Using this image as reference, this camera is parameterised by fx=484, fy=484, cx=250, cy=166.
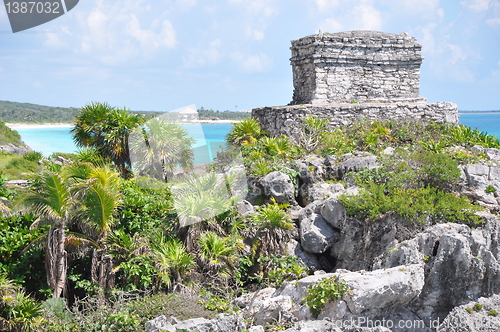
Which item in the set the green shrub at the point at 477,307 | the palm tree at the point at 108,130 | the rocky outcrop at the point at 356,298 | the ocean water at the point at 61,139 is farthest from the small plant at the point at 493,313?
the palm tree at the point at 108,130

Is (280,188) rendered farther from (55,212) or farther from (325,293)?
(55,212)

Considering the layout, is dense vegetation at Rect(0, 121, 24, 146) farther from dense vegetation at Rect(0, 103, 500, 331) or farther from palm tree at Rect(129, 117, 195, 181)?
dense vegetation at Rect(0, 103, 500, 331)

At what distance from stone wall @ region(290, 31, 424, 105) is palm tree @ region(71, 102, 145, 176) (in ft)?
19.3

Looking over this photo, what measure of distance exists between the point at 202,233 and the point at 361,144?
604 cm

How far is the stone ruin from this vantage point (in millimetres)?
14406

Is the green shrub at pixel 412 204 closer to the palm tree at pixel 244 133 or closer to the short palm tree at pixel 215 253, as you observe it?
the short palm tree at pixel 215 253

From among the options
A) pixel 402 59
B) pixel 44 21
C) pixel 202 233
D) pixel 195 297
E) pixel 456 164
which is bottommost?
pixel 195 297

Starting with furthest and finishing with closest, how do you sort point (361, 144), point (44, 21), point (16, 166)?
point (16, 166) < point (361, 144) < point (44, 21)

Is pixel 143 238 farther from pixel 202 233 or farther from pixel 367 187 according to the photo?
pixel 367 187

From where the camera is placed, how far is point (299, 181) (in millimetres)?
10969

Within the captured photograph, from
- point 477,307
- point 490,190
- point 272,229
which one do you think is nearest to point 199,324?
point 272,229

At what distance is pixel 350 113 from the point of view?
14.3m

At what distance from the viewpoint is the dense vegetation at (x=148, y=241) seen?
7266 millimetres

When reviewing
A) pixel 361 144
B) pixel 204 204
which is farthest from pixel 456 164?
pixel 204 204
